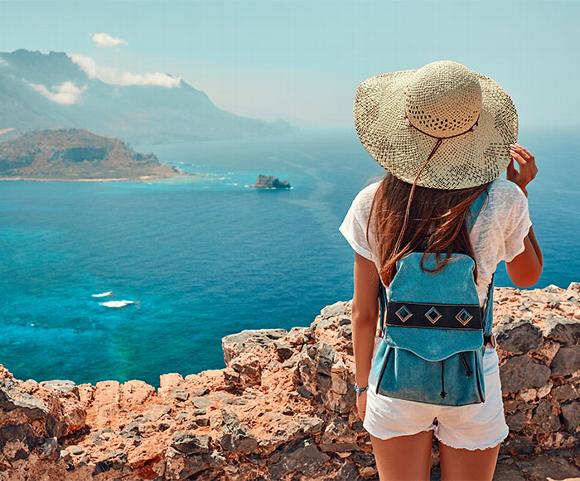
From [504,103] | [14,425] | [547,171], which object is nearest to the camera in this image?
[504,103]

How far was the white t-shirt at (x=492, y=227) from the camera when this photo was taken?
230 cm

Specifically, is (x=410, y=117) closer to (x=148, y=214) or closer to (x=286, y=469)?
(x=286, y=469)

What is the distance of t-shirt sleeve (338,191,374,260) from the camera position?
2.41 m

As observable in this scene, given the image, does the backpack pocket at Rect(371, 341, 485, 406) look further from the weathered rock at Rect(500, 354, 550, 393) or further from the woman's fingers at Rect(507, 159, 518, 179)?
the weathered rock at Rect(500, 354, 550, 393)

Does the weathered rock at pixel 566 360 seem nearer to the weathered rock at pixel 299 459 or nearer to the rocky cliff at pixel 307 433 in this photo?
the rocky cliff at pixel 307 433

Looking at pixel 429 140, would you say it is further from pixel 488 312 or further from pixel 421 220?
pixel 488 312

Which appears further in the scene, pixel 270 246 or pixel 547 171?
pixel 547 171

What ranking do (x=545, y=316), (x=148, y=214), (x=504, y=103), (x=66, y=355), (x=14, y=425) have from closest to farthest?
(x=504, y=103) < (x=14, y=425) < (x=545, y=316) < (x=66, y=355) < (x=148, y=214)

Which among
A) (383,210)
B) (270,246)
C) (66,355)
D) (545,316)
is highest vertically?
(383,210)

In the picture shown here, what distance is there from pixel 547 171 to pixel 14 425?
109460mm

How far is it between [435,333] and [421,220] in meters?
0.51

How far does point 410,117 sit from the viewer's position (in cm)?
233

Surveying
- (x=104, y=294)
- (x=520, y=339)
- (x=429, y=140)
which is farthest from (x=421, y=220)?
(x=104, y=294)

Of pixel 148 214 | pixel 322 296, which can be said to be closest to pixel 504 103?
pixel 322 296
